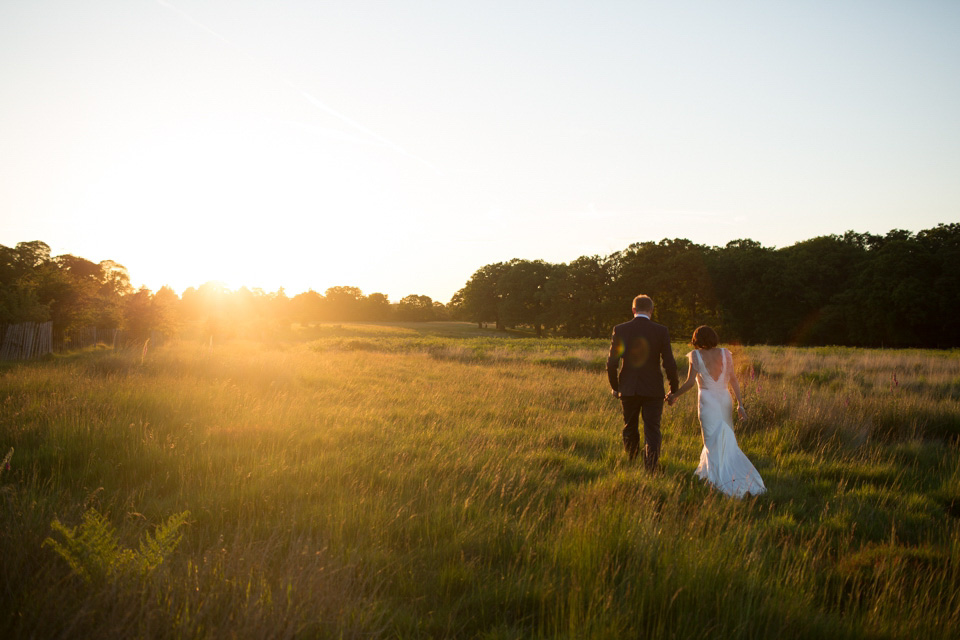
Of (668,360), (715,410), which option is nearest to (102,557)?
(668,360)

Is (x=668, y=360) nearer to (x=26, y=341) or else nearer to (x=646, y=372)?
(x=646, y=372)

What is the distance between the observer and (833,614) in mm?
2980

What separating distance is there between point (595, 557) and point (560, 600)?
54cm

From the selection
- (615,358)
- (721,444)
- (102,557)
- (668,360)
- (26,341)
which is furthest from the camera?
(26,341)

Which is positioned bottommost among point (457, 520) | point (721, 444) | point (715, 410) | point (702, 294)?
point (457, 520)

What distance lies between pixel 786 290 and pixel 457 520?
6417cm

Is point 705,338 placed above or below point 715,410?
above

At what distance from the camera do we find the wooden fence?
22344 mm

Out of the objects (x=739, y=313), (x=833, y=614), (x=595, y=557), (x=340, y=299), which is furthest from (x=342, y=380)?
(x=340, y=299)

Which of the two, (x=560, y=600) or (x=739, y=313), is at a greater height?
(x=739, y=313)

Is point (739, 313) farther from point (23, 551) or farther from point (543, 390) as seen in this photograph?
point (23, 551)

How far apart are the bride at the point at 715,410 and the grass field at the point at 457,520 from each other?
34 cm

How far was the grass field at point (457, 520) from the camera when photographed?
8.55ft

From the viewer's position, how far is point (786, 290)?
56750 millimetres
